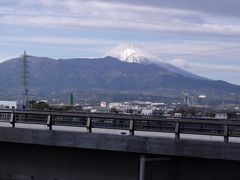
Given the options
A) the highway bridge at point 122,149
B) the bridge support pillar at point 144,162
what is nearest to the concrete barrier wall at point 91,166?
the highway bridge at point 122,149

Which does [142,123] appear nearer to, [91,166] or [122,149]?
[122,149]

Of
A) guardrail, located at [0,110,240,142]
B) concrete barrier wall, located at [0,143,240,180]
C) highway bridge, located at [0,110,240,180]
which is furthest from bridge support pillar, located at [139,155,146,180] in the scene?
guardrail, located at [0,110,240,142]

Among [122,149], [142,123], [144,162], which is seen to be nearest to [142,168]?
[144,162]

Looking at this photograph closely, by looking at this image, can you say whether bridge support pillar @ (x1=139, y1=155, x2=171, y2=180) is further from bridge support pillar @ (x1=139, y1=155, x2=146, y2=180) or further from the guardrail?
the guardrail

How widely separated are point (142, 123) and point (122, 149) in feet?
6.44

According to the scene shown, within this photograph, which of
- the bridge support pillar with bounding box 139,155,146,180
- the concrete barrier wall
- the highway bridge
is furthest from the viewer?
the bridge support pillar with bounding box 139,155,146,180

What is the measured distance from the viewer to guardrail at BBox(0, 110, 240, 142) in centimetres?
2194

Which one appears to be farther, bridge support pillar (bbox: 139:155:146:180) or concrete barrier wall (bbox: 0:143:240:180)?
bridge support pillar (bbox: 139:155:146:180)

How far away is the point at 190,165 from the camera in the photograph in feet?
72.0

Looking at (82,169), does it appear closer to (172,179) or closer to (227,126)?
(172,179)

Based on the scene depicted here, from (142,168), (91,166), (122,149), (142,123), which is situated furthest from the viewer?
(142,123)

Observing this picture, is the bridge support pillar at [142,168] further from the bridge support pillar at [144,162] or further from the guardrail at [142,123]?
the guardrail at [142,123]

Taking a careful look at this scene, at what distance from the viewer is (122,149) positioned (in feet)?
73.9

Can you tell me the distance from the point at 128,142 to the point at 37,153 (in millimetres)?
4528
